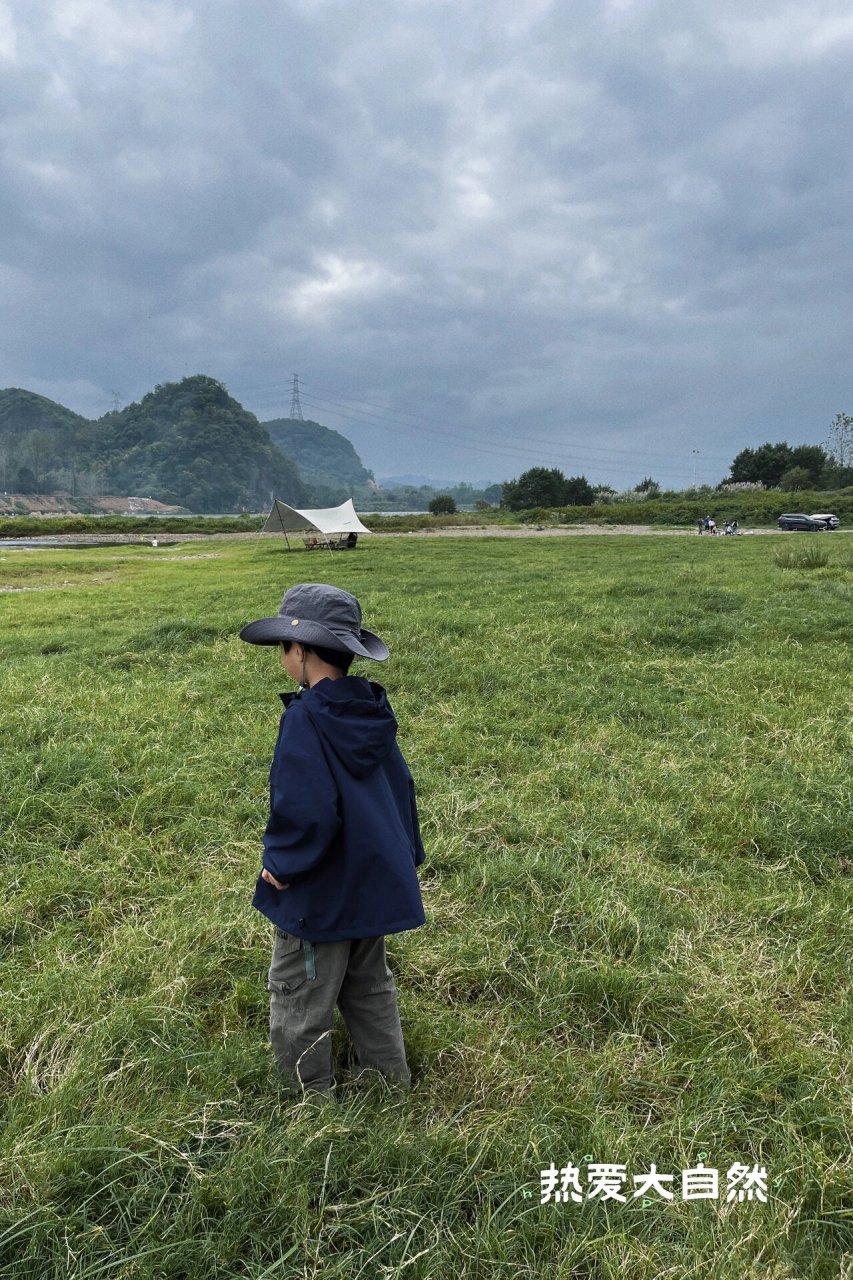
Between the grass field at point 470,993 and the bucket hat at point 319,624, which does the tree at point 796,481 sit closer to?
the grass field at point 470,993

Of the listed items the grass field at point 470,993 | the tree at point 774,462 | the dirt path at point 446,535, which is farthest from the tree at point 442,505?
the grass field at point 470,993

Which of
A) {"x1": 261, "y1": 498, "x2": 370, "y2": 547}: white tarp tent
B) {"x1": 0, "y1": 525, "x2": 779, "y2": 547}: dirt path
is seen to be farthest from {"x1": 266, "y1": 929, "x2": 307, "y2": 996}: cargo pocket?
{"x1": 0, "y1": 525, "x2": 779, "y2": 547}: dirt path

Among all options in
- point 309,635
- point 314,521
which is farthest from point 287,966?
point 314,521

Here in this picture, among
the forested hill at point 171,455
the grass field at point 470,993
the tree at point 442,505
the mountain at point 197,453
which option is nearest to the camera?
the grass field at point 470,993

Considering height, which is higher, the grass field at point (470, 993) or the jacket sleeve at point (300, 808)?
the jacket sleeve at point (300, 808)

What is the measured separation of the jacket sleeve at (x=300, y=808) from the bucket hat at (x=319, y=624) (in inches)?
10.7

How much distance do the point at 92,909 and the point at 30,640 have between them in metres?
6.45

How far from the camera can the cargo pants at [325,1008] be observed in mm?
1963

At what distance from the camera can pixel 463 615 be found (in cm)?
883

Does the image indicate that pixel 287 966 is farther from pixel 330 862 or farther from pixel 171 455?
pixel 171 455

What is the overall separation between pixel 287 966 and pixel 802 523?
146ft

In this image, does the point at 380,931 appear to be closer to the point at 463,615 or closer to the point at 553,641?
the point at 553,641

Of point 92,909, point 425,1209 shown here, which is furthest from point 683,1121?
point 92,909

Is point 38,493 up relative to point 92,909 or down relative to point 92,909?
up
